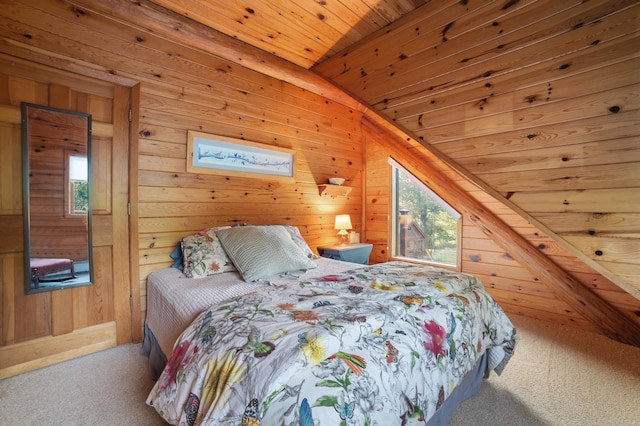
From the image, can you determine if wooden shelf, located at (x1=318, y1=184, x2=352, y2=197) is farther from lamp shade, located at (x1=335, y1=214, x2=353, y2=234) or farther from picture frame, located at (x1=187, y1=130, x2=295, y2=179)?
picture frame, located at (x1=187, y1=130, x2=295, y2=179)

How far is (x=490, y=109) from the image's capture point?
5.10 ft

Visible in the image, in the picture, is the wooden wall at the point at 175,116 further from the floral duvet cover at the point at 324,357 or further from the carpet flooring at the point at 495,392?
the floral duvet cover at the point at 324,357

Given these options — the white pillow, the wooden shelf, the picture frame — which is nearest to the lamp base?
the wooden shelf

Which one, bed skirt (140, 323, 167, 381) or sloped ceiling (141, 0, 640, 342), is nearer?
sloped ceiling (141, 0, 640, 342)

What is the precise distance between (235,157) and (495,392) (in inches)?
103

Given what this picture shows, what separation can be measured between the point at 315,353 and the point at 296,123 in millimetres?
2724

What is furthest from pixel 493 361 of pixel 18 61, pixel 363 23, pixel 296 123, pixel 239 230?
pixel 18 61

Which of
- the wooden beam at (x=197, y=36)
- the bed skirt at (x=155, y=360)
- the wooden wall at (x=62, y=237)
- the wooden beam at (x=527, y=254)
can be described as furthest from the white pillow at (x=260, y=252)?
the wooden beam at (x=527, y=254)

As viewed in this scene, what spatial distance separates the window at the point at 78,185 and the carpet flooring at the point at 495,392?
1.06 metres

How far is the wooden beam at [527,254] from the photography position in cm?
229

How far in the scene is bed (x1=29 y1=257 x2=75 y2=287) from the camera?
5.98 feet

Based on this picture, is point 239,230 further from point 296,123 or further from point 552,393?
point 552,393

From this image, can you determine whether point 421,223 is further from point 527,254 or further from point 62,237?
point 62,237

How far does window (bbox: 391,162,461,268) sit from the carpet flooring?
4.71ft
